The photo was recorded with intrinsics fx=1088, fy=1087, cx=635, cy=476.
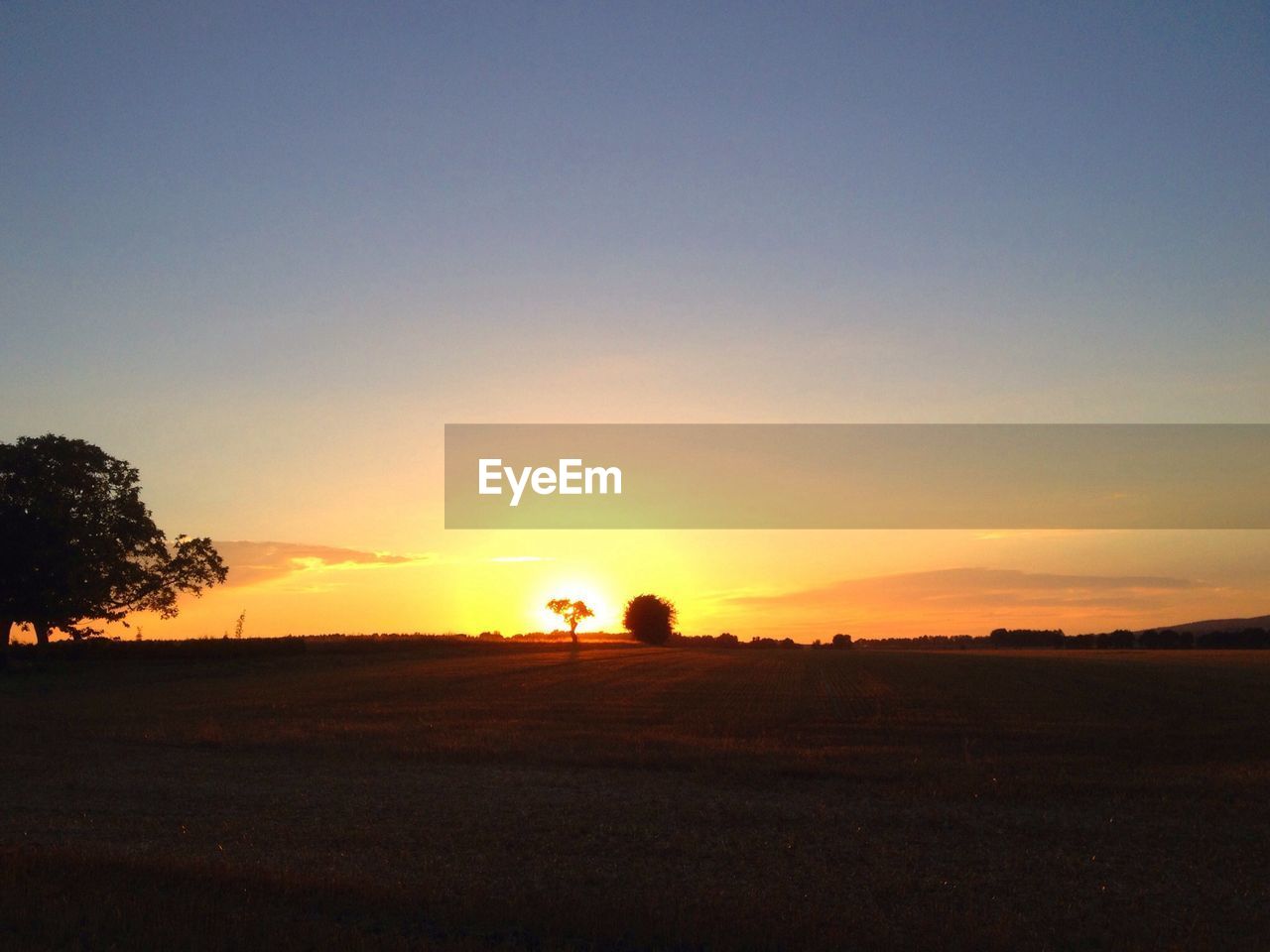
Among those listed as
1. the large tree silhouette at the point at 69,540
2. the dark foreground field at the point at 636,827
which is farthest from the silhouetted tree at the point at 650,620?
the dark foreground field at the point at 636,827

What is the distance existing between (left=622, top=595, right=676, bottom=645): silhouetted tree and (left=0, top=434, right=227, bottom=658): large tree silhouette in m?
94.7

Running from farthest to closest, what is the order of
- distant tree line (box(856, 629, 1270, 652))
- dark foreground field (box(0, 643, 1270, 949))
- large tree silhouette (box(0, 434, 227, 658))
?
distant tree line (box(856, 629, 1270, 652))
large tree silhouette (box(0, 434, 227, 658))
dark foreground field (box(0, 643, 1270, 949))

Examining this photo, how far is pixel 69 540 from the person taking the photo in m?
57.6

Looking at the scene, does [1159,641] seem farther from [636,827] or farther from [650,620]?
[636,827]

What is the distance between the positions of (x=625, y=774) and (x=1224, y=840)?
10377 mm

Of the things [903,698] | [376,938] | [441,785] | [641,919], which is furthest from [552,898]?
[903,698]

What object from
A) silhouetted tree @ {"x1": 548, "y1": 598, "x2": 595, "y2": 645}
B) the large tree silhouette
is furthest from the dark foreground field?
silhouetted tree @ {"x1": 548, "y1": 598, "x2": 595, "y2": 645}

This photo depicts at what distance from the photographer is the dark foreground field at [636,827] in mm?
9969

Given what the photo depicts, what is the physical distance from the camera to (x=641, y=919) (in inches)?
392

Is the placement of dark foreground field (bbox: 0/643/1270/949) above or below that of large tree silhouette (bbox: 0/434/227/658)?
below

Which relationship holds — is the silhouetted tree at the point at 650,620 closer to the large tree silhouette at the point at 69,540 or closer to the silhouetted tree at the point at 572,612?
the silhouetted tree at the point at 572,612

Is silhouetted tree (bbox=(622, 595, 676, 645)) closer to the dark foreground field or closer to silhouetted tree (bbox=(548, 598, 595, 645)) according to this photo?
silhouetted tree (bbox=(548, 598, 595, 645))

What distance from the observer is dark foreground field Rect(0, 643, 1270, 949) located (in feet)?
32.7

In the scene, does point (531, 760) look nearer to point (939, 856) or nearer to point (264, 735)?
point (264, 735)
